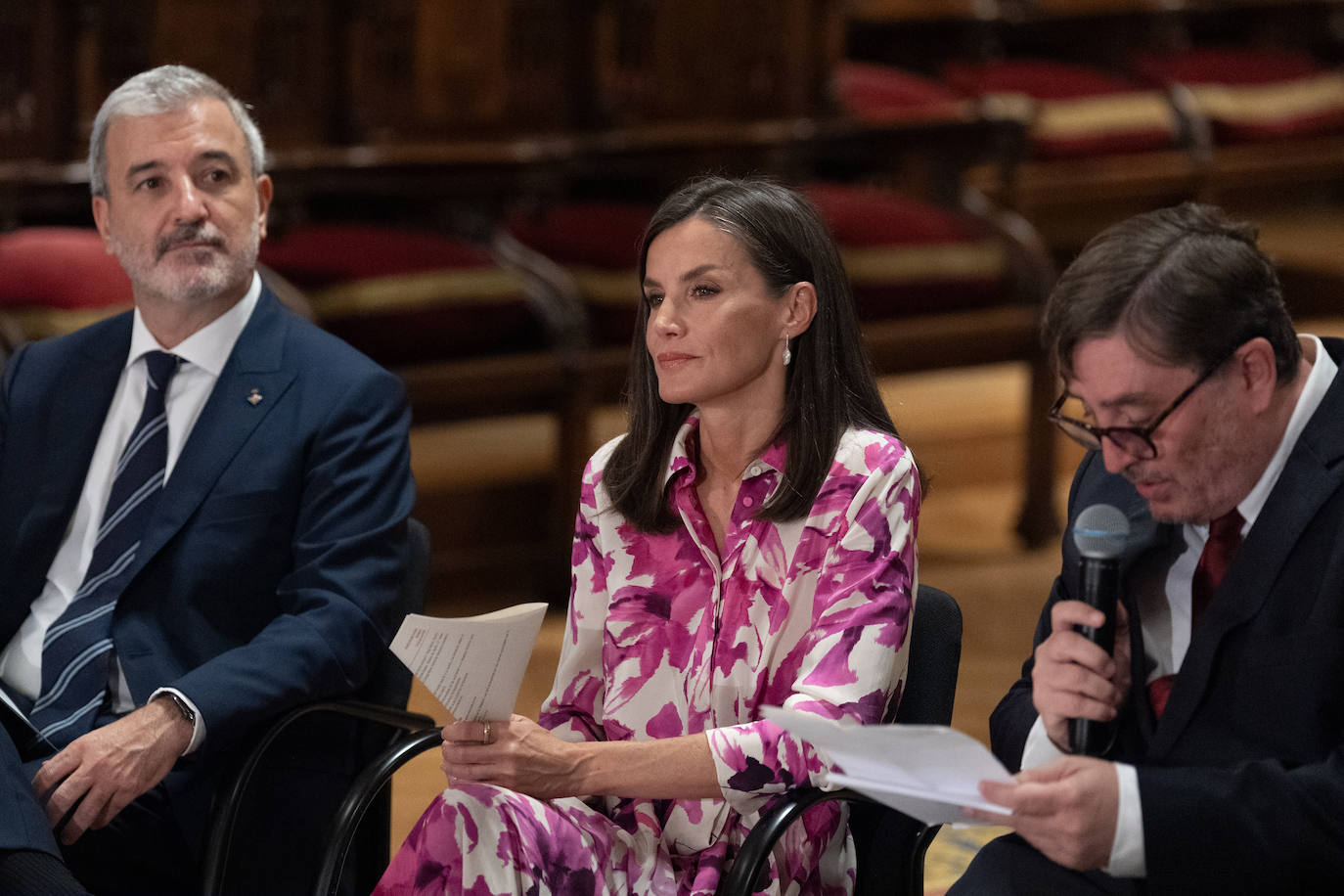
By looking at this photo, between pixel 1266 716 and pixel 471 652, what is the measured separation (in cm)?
84

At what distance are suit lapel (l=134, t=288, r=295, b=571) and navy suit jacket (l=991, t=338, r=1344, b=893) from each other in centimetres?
133

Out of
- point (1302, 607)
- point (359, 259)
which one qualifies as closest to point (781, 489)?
point (1302, 607)

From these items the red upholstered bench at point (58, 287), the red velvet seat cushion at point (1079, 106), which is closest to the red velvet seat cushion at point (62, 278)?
the red upholstered bench at point (58, 287)

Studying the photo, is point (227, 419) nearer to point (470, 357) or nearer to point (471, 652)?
point (471, 652)

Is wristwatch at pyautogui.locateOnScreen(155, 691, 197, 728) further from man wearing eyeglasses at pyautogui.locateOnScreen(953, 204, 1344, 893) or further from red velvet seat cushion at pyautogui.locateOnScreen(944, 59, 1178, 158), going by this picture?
red velvet seat cushion at pyautogui.locateOnScreen(944, 59, 1178, 158)

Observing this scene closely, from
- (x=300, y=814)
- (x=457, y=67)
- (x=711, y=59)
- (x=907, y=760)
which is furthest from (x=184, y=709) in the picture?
(x=711, y=59)

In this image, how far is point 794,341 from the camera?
7.54 feet

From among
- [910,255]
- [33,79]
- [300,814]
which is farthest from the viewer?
[910,255]

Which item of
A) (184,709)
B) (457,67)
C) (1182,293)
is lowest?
(184,709)

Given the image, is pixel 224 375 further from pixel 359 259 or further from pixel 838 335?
pixel 359 259

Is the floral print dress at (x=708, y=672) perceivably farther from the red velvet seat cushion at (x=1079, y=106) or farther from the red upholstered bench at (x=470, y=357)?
the red velvet seat cushion at (x=1079, y=106)

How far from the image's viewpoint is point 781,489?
219 cm

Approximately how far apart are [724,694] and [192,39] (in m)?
3.15

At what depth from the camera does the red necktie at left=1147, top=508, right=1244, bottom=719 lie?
1.81 m
